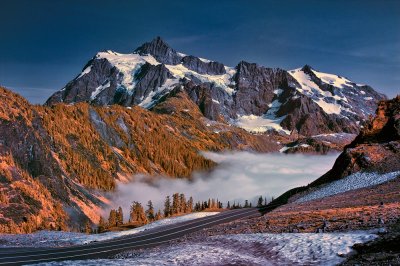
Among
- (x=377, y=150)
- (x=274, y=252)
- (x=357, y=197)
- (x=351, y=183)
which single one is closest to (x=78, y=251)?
(x=274, y=252)

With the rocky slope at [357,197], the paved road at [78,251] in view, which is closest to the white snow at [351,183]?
the rocky slope at [357,197]

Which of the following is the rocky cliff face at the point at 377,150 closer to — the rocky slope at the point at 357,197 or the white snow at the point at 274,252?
the rocky slope at the point at 357,197

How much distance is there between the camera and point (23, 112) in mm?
165875

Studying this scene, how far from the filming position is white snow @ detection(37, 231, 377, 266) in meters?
23.8

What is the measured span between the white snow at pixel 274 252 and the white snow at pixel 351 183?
33.0m

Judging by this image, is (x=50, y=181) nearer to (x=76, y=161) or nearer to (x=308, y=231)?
(x=76, y=161)

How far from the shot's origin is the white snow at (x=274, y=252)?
23.8m

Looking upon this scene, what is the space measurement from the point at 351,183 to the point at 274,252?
132 ft

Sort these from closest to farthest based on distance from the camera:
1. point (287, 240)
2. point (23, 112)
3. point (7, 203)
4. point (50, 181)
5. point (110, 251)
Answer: point (287, 240) → point (110, 251) → point (7, 203) → point (50, 181) → point (23, 112)

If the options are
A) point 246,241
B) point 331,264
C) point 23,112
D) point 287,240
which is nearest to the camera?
point 331,264

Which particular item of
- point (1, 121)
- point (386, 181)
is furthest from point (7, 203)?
point (386, 181)

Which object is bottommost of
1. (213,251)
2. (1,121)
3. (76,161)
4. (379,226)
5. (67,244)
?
(67,244)

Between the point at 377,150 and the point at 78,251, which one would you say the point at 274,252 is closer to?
the point at 78,251

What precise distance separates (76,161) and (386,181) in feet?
493
